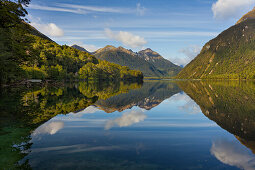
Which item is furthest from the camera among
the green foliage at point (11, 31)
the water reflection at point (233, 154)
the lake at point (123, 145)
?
the green foliage at point (11, 31)

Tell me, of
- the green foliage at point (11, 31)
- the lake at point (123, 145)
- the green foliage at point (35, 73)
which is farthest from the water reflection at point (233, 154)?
the green foliage at point (35, 73)

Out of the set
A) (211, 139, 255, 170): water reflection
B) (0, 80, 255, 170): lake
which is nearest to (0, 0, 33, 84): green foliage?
(0, 80, 255, 170): lake

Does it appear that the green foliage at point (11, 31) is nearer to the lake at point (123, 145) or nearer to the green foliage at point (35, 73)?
the lake at point (123, 145)

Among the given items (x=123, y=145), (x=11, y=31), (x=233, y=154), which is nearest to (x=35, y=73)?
(x=11, y=31)

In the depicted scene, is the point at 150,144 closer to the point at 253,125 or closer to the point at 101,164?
the point at 101,164

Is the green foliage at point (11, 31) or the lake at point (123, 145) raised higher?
the green foliage at point (11, 31)

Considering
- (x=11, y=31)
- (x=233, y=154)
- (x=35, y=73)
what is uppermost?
(x=11, y=31)

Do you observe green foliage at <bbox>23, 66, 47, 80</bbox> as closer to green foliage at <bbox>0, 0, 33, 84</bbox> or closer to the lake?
green foliage at <bbox>0, 0, 33, 84</bbox>

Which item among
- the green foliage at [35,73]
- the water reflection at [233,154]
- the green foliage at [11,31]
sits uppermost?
the green foliage at [11,31]

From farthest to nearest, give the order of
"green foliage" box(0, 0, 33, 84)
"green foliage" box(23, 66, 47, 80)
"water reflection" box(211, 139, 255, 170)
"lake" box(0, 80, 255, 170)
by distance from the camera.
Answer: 1. "green foliage" box(23, 66, 47, 80)
2. "green foliage" box(0, 0, 33, 84)
3. "water reflection" box(211, 139, 255, 170)
4. "lake" box(0, 80, 255, 170)

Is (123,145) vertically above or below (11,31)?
below

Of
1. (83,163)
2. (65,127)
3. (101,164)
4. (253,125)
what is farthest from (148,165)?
(253,125)

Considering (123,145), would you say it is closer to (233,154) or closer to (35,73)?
(233,154)

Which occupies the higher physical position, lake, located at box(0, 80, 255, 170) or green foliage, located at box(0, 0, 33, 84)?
green foliage, located at box(0, 0, 33, 84)
